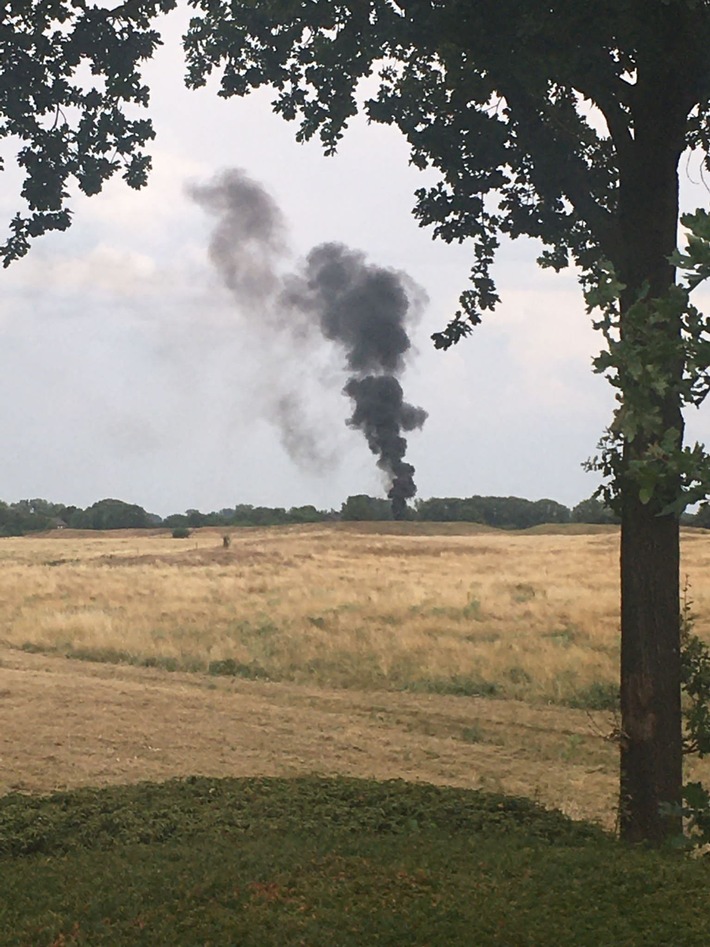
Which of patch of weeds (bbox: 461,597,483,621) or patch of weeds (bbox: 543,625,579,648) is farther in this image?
patch of weeds (bbox: 461,597,483,621)

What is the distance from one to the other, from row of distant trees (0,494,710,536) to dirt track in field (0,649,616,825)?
57.5m

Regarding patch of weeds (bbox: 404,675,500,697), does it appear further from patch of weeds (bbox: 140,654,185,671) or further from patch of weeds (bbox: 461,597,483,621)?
patch of weeds (bbox: 461,597,483,621)

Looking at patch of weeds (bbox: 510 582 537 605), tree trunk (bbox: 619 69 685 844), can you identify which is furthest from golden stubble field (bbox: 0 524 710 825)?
tree trunk (bbox: 619 69 685 844)

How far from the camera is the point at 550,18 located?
908 cm

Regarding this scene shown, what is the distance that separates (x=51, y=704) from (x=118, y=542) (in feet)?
172

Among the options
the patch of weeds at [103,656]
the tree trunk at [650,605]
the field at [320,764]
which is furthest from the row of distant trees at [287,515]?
the tree trunk at [650,605]

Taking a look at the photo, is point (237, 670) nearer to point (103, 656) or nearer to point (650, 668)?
point (103, 656)

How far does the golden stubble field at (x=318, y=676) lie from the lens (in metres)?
14.9

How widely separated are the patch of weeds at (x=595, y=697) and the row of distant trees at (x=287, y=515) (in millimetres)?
57351

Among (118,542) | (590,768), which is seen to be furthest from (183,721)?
(118,542)

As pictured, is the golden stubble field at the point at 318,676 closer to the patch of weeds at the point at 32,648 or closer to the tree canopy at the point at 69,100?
the patch of weeds at the point at 32,648

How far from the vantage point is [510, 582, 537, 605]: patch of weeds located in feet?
101

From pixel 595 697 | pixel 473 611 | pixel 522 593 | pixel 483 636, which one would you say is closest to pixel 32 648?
pixel 483 636

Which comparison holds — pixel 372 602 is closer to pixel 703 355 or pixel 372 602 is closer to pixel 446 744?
pixel 446 744
